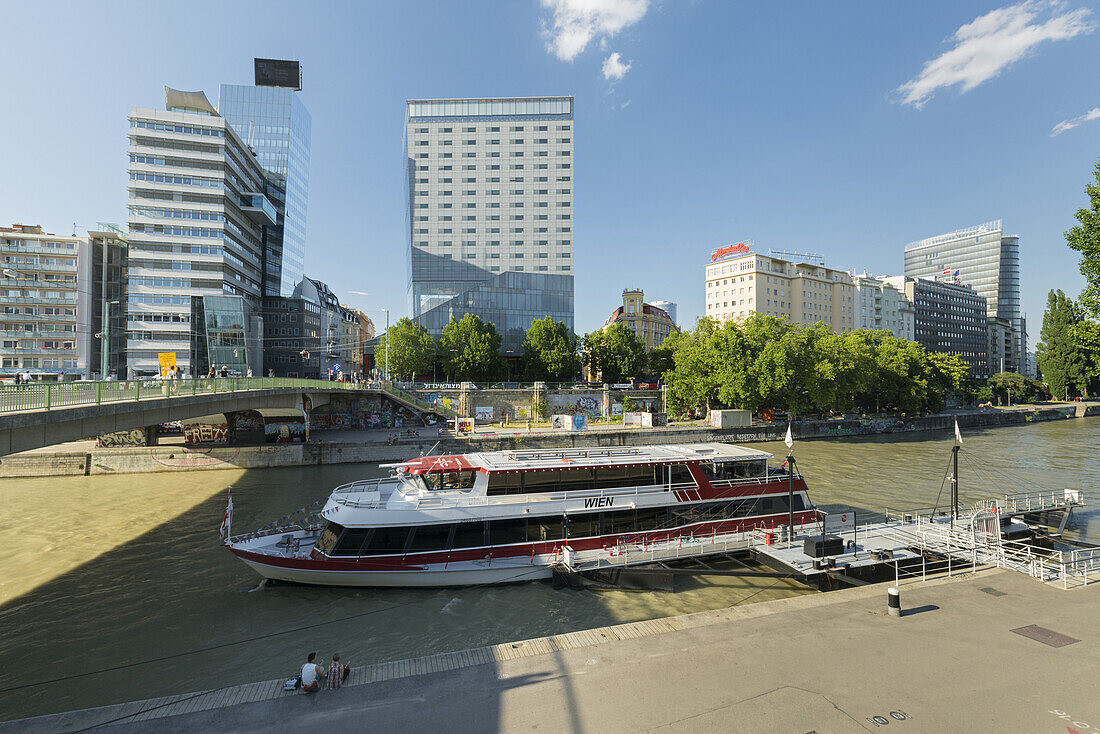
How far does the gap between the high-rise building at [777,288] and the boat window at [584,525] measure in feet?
299

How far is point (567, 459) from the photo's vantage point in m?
18.5

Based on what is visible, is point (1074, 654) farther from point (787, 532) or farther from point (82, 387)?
point (82, 387)

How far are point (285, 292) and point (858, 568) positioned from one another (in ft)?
351

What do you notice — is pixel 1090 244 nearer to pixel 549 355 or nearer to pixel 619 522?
pixel 619 522

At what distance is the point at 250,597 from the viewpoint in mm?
15586

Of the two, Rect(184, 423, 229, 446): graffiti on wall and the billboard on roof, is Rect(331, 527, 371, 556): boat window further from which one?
the billboard on roof

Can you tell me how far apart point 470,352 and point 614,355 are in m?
Answer: 21.7

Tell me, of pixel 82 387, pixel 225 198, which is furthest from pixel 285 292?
pixel 82 387

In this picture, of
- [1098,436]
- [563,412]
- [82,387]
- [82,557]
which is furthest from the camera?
[563,412]

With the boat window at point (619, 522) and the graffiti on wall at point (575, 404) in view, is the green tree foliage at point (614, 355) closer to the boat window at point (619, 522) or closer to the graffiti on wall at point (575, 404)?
the graffiti on wall at point (575, 404)

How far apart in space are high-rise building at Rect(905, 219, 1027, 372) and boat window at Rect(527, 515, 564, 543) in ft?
641

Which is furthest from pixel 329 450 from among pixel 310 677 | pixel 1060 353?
pixel 1060 353

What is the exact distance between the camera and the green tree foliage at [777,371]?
179ft

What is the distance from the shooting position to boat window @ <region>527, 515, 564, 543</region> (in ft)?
55.8
